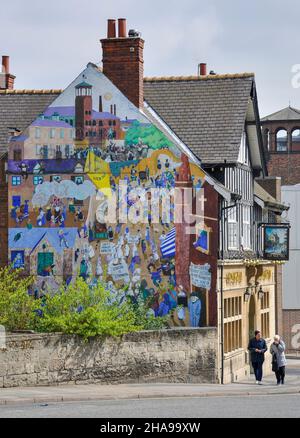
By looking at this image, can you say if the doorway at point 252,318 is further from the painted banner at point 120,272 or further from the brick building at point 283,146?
the brick building at point 283,146

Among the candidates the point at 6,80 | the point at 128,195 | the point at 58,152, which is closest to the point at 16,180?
the point at 58,152

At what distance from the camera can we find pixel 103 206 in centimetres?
3747

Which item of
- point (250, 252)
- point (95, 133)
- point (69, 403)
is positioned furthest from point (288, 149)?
point (69, 403)

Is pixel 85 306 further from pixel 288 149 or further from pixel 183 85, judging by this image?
pixel 288 149

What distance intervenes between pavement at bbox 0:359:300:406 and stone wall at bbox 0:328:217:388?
1.39 feet

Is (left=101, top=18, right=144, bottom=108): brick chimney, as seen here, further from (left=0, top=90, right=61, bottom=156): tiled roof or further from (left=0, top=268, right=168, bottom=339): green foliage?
(left=0, top=268, right=168, bottom=339): green foliage

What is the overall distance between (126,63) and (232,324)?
31.8ft

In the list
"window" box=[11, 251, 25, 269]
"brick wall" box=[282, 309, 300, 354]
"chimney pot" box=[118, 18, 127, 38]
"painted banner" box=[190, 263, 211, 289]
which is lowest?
"brick wall" box=[282, 309, 300, 354]

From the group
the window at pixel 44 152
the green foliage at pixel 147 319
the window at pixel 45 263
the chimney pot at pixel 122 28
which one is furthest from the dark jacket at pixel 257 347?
the chimney pot at pixel 122 28

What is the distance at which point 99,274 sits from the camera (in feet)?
123

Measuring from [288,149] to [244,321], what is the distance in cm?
5345

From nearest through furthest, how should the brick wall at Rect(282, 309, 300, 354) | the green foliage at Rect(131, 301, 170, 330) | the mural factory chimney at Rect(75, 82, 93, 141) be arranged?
the green foliage at Rect(131, 301, 170, 330)
the mural factory chimney at Rect(75, 82, 93, 141)
the brick wall at Rect(282, 309, 300, 354)

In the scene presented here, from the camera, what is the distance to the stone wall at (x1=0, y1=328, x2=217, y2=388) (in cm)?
3028

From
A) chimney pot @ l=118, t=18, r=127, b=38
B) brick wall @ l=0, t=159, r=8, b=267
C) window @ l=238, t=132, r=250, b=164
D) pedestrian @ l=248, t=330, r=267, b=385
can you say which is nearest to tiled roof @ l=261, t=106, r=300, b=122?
window @ l=238, t=132, r=250, b=164
